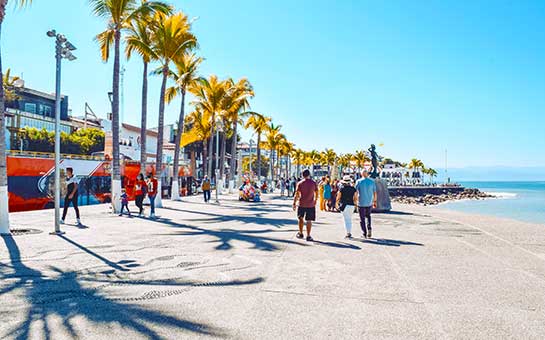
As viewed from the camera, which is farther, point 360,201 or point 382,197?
point 382,197

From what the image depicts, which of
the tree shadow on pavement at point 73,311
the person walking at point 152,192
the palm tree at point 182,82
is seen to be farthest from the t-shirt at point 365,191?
the palm tree at point 182,82

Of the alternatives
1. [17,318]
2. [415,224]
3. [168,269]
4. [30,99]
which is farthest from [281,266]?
[30,99]

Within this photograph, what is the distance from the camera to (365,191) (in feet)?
33.9

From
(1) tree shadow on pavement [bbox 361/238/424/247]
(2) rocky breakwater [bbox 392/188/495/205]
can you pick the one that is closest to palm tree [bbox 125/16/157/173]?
(1) tree shadow on pavement [bbox 361/238/424/247]

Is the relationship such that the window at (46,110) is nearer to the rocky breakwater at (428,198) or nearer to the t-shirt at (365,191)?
the t-shirt at (365,191)

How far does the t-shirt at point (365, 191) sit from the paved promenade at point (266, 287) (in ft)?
3.34

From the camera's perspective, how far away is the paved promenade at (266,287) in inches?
161

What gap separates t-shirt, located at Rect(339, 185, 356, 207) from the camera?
10.4 meters

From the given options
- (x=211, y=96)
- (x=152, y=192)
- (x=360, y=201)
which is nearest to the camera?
(x=360, y=201)

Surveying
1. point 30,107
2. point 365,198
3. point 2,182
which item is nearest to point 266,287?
point 365,198

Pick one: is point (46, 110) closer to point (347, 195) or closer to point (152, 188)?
point (152, 188)

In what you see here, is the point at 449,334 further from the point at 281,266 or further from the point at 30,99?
the point at 30,99

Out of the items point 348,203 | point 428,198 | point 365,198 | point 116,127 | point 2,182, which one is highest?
point 116,127

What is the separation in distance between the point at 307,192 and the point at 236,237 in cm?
212
